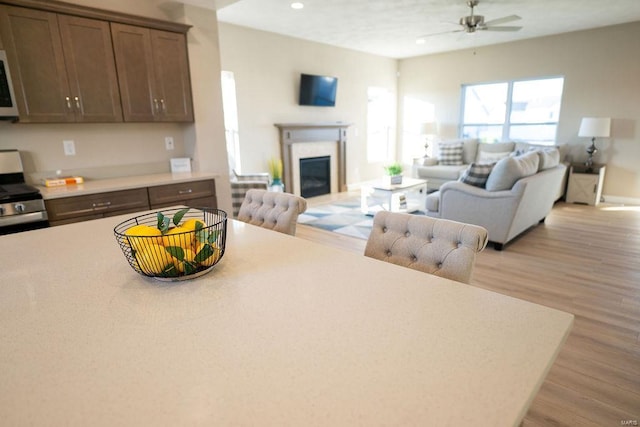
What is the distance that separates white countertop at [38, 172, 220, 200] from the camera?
8.46 ft

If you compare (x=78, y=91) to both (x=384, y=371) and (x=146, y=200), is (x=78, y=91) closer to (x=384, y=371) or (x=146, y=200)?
(x=146, y=200)

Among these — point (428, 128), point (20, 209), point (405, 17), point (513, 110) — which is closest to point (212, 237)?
point (20, 209)

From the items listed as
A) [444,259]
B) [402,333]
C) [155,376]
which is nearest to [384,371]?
[402,333]

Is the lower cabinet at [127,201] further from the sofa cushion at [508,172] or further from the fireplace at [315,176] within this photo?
the fireplace at [315,176]

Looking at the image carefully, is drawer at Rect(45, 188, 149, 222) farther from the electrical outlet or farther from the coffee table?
the coffee table

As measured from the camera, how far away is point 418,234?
128cm

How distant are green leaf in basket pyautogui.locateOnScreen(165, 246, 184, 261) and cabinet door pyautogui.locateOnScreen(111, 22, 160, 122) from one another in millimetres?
2583

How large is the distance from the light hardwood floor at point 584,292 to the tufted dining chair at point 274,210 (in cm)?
133

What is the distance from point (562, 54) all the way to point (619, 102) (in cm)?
116

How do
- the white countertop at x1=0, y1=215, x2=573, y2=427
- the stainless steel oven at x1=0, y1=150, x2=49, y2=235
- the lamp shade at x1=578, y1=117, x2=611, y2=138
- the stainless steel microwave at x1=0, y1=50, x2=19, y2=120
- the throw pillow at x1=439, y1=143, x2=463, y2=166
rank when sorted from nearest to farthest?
the white countertop at x1=0, y1=215, x2=573, y2=427 < the stainless steel oven at x1=0, y1=150, x2=49, y2=235 < the stainless steel microwave at x1=0, y1=50, x2=19, y2=120 < the lamp shade at x1=578, y1=117, x2=611, y2=138 < the throw pillow at x1=439, y1=143, x2=463, y2=166

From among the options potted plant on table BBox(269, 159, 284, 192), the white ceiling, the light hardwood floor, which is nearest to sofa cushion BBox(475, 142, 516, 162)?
the light hardwood floor

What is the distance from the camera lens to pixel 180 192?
3.12m

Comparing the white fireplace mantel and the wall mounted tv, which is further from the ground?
the wall mounted tv

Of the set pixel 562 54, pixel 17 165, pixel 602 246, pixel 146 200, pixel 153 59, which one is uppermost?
pixel 562 54
